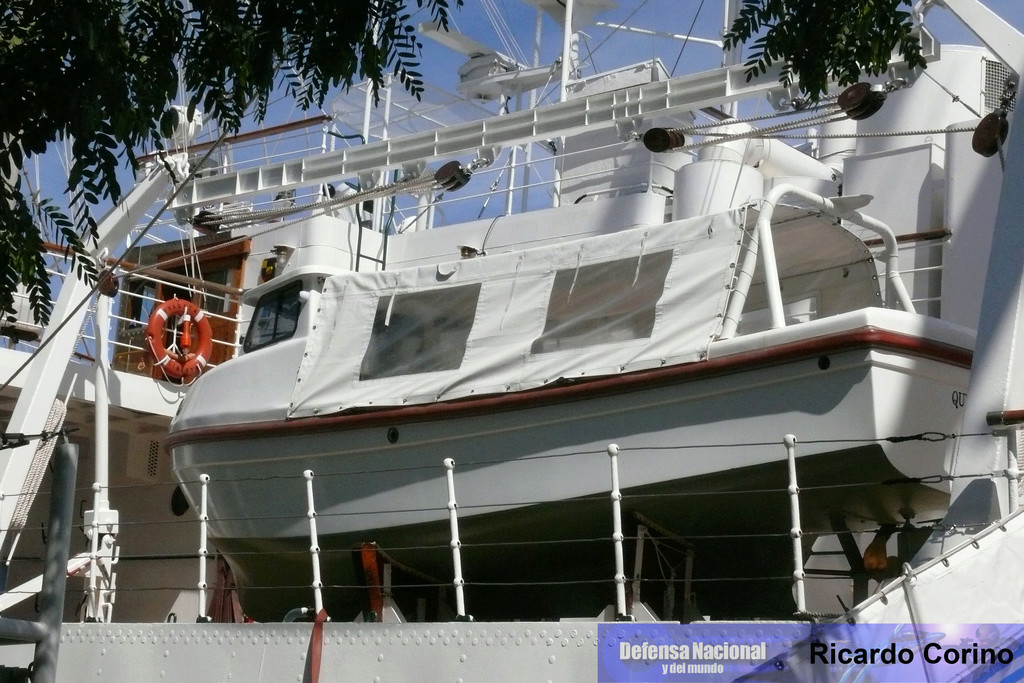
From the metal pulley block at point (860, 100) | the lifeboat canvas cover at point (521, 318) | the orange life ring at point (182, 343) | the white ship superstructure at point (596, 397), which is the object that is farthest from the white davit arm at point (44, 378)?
the metal pulley block at point (860, 100)

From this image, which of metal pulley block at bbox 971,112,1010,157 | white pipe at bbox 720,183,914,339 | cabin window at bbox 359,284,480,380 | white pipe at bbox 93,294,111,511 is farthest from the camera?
white pipe at bbox 93,294,111,511

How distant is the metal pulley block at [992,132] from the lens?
Answer: 6.99 meters

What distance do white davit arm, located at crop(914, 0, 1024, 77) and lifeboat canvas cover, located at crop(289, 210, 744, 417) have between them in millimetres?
1657

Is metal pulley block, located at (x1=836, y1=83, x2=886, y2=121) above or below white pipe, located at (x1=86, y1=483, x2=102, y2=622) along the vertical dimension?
above

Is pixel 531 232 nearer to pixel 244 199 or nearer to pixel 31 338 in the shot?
pixel 244 199

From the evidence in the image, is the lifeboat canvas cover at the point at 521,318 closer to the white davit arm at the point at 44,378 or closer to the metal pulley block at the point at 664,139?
the metal pulley block at the point at 664,139

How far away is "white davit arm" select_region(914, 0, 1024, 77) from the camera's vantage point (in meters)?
6.77

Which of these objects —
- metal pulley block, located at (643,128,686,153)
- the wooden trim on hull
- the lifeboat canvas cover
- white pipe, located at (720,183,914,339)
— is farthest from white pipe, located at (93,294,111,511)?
white pipe, located at (720,183,914,339)

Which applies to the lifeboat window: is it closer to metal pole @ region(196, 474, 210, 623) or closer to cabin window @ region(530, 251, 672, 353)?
metal pole @ region(196, 474, 210, 623)

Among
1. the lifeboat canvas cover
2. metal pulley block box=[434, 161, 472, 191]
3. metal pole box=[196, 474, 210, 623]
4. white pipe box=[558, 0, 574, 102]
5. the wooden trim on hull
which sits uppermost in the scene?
white pipe box=[558, 0, 574, 102]

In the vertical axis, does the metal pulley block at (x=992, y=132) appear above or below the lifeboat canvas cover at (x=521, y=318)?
above

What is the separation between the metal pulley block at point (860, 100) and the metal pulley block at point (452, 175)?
3274 millimetres

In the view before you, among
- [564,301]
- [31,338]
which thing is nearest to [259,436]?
[564,301]

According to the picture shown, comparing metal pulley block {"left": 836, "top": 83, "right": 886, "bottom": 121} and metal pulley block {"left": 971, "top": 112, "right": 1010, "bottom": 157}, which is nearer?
metal pulley block {"left": 971, "top": 112, "right": 1010, "bottom": 157}
